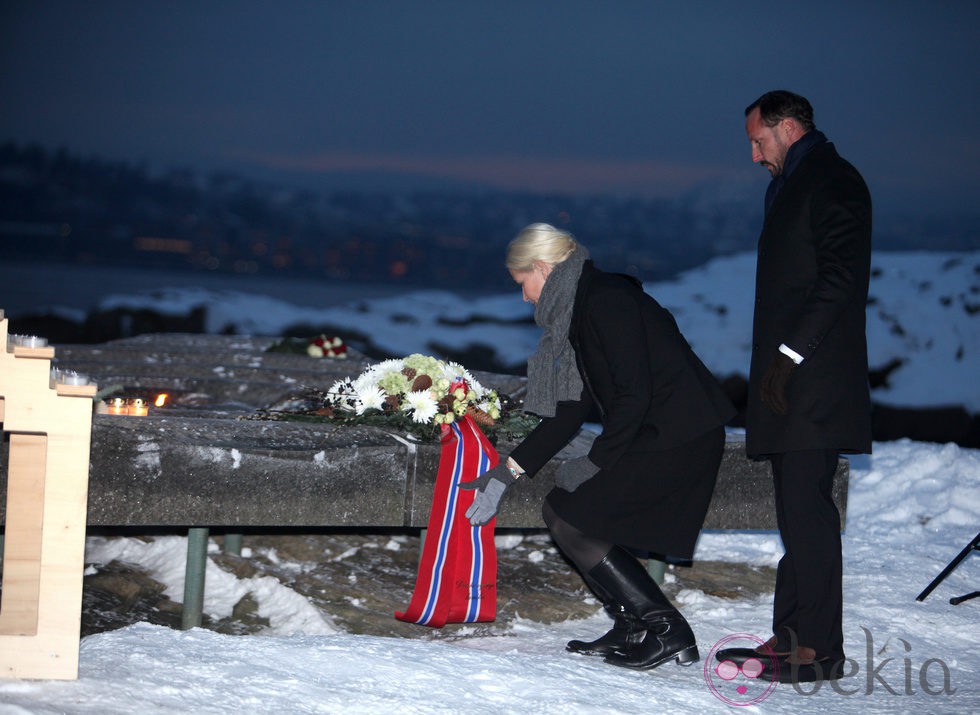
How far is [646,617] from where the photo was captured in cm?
351

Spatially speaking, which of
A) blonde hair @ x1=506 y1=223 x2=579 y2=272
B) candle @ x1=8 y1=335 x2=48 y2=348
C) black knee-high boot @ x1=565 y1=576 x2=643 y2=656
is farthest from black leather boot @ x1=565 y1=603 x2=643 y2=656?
candle @ x1=8 y1=335 x2=48 y2=348

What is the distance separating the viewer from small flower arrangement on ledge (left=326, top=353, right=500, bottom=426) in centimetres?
430

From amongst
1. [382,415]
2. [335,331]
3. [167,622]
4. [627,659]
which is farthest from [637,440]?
[335,331]

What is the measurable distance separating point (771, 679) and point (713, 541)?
209 centimetres

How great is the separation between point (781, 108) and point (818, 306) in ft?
2.06

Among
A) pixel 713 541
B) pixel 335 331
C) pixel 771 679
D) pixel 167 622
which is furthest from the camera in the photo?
pixel 335 331

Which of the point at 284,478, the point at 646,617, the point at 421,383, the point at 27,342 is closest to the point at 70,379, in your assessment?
the point at 27,342

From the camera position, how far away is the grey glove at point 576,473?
3.51m

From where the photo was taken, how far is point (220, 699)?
2.87m

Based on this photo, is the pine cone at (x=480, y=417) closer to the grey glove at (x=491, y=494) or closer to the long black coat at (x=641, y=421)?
the grey glove at (x=491, y=494)

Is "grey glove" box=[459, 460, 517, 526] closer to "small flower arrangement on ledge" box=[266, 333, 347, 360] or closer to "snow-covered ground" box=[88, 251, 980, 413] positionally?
"small flower arrangement on ledge" box=[266, 333, 347, 360]

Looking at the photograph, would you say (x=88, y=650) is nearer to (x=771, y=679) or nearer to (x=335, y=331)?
(x=771, y=679)

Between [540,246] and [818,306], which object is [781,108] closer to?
[818,306]

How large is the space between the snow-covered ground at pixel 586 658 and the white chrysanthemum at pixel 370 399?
0.76 m
